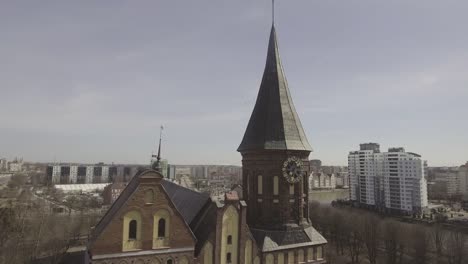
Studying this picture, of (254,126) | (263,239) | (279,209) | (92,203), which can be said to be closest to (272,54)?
(254,126)

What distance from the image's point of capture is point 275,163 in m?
26.2

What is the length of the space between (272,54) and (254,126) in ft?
22.2

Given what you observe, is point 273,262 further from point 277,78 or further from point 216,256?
point 277,78

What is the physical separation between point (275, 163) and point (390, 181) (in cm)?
9410

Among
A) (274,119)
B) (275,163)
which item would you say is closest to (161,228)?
(275,163)

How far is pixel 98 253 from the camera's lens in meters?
19.6

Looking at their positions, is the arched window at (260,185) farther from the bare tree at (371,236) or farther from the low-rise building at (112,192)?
the low-rise building at (112,192)

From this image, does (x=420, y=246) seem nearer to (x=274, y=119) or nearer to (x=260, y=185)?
(x=260, y=185)

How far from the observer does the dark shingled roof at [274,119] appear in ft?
87.4

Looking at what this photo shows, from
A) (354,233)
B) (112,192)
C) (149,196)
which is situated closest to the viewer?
(149,196)

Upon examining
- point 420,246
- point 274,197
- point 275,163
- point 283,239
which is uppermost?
point 275,163

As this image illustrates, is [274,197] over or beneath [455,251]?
over

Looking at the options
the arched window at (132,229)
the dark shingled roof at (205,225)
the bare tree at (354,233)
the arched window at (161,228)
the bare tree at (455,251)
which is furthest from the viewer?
the bare tree at (354,233)

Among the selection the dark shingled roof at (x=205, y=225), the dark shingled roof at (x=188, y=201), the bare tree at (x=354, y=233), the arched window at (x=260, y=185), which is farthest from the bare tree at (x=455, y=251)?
the dark shingled roof at (x=205, y=225)
